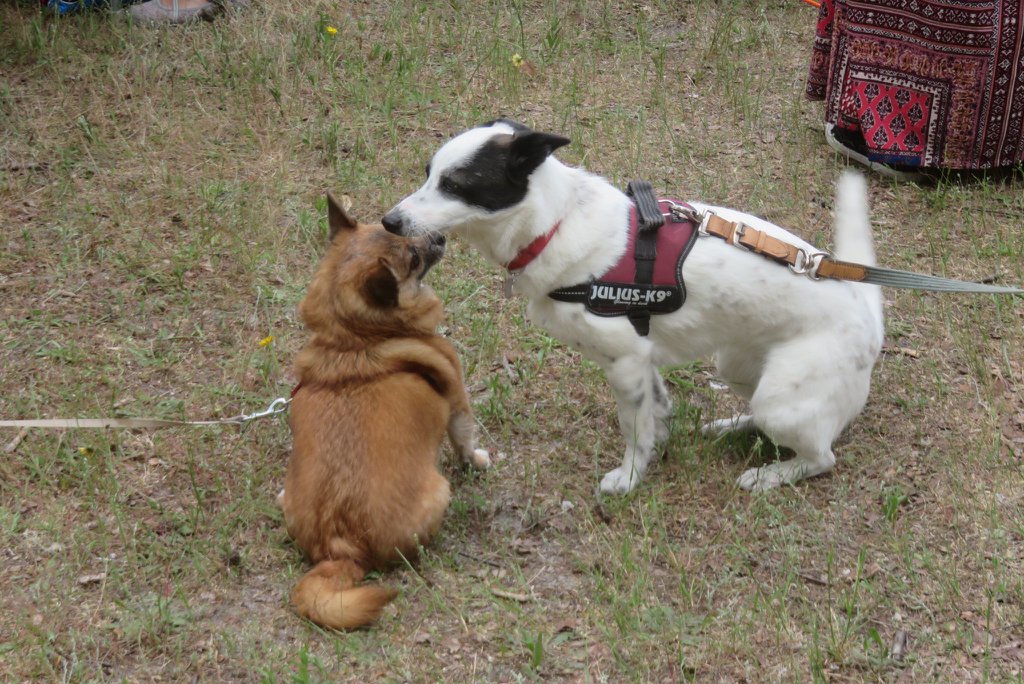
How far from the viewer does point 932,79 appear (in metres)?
5.60

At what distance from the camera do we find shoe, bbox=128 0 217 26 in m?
7.05

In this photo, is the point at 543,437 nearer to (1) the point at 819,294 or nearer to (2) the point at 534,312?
(2) the point at 534,312

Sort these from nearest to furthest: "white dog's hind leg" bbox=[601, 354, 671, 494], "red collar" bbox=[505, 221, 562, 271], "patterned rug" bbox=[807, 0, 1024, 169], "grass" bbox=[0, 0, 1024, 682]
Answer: "grass" bbox=[0, 0, 1024, 682], "red collar" bbox=[505, 221, 562, 271], "white dog's hind leg" bbox=[601, 354, 671, 494], "patterned rug" bbox=[807, 0, 1024, 169]

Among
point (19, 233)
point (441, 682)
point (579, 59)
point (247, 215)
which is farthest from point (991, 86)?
point (19, 233)

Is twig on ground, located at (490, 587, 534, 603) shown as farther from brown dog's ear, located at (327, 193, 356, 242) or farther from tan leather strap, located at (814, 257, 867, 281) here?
tan leather strap, located at (814, 257, 867, 281)

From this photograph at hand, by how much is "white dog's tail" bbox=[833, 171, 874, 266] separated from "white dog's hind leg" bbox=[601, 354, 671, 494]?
894 mm

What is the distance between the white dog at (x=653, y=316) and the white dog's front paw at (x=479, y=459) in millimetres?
593

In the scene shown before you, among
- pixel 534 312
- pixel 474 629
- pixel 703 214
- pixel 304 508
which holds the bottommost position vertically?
pixel 474 629

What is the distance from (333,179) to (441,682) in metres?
3.49

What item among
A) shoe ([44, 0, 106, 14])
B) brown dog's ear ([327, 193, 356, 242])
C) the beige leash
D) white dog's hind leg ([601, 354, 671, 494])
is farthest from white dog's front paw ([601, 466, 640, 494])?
shoe ([44, 0, 106, 14])

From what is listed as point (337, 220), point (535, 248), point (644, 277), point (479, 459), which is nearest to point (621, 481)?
point (479, 459)

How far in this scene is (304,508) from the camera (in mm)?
3369

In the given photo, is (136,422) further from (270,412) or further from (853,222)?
(853,222)

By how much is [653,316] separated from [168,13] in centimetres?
494
